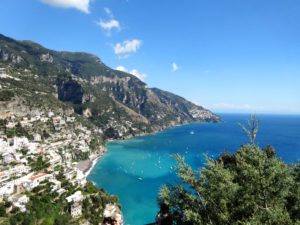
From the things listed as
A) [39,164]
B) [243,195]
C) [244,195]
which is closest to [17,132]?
[39,164]

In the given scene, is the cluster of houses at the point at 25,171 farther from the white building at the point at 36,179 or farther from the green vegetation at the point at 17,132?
the green vegetation at the point at 17,132

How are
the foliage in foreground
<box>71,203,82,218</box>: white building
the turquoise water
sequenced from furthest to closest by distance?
the turquoise water, <box>71,203,82,218</box>: white building, the foliage in foreground

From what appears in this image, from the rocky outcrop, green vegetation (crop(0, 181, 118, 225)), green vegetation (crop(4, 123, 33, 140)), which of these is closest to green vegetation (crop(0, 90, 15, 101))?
green vegetation (crop(4, 123, 33, 140))

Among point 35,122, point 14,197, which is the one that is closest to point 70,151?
point 35,122

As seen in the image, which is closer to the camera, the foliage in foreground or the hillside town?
the foliage in foreground

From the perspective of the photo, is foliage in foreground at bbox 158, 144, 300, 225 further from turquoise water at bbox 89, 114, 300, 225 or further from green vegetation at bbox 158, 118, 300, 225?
turquoise water at bbox 89, 114, 300, 225

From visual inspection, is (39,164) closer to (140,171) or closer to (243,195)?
(140,171)

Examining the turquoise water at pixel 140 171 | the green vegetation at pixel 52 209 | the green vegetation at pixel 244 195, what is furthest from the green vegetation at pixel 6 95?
the green vegetation at pixel 244 195
